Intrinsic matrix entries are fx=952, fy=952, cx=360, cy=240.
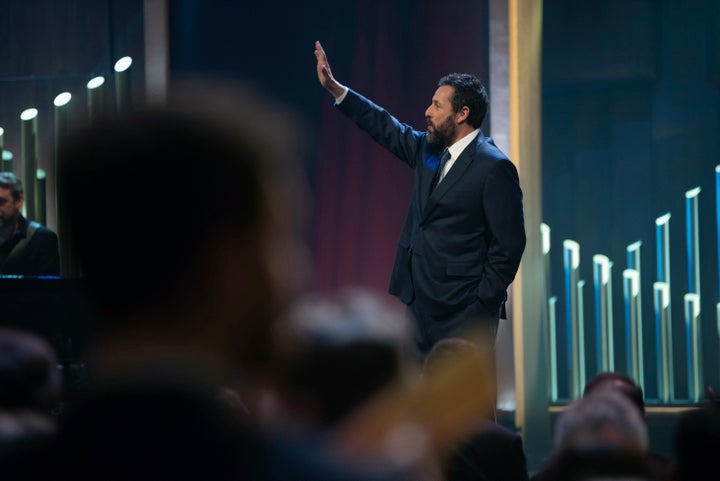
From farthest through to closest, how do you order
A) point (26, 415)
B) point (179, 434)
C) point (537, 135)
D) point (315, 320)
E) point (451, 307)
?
1. point (537, 135)
2. point (451, 307)
3. point (26, 415)
4. point (315, 320)
5. point (179, 434)

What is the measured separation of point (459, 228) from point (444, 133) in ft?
1.16

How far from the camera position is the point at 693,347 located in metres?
4.22

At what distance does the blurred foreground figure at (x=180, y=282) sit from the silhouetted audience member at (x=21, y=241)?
3493 millimetres

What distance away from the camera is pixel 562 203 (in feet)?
14.1

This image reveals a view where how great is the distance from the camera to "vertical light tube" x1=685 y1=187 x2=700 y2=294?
13.9 feet

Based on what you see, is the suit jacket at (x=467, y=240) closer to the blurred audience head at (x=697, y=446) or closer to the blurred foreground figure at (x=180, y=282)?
the blurred audience head at (x=697, y=446)

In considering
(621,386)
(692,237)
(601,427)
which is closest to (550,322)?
(692,237)

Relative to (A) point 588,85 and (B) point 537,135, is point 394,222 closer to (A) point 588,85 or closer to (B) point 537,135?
(B) point 537,135

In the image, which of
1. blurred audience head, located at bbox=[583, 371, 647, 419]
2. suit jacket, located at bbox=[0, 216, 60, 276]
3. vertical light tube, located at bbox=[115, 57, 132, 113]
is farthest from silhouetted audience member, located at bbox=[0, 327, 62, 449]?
vertical light tube, located at bbox=[115, 57, 132, 113]

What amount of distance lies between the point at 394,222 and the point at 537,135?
0.80m

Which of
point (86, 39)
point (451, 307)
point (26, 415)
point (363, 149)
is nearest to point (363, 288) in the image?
point (363, 149)

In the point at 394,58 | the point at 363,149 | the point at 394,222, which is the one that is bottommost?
Answer: the point at 394,222

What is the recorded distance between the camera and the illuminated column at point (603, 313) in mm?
4266

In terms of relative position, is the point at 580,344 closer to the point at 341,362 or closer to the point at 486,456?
the point at 486,456
